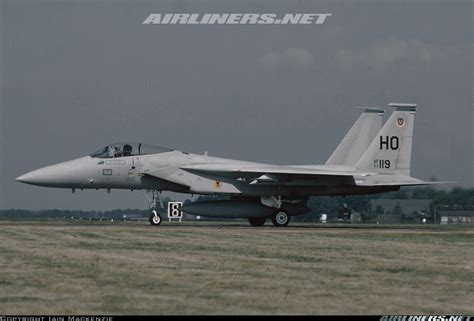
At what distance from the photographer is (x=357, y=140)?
38281 millimetres

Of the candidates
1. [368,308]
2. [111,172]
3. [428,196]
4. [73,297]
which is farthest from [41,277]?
[428,196]

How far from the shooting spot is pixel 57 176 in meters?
34.8

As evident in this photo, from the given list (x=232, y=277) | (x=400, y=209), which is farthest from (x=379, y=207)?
(x=232, y=277)

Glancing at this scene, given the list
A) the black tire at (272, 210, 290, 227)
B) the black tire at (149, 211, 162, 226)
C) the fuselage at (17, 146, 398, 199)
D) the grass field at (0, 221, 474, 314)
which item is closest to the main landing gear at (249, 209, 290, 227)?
the black tire at (272, 210, 290, 227)

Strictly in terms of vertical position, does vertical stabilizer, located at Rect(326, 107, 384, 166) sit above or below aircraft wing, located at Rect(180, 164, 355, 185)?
above

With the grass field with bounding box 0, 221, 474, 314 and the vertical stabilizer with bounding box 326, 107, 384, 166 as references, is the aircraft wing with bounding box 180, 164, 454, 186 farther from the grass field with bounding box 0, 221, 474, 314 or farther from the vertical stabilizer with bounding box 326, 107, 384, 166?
the grass field with bounding box 0, 221, 474, 314

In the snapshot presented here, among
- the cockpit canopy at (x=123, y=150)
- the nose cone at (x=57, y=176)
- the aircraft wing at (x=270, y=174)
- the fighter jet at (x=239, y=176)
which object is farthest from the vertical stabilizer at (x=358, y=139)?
the nose cone at (x=57, y=176)

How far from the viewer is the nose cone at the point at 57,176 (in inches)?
1364

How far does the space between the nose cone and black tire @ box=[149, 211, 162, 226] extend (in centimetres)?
305

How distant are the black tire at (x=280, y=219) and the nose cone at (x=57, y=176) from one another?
23.4 feet

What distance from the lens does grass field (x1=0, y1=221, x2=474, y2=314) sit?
10930 mm

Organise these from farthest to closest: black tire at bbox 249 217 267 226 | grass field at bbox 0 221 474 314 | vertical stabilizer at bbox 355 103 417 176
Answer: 1. vertical stabilizer at bbox 355 103 417 176
2. black tire at bbox 249 217 267 226
3. grass field at bbox 0 221 474 314

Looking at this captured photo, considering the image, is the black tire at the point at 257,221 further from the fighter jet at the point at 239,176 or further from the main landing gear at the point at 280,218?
the main landing gear at the point at 280,218

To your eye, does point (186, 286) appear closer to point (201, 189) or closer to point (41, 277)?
point (41, 277)
